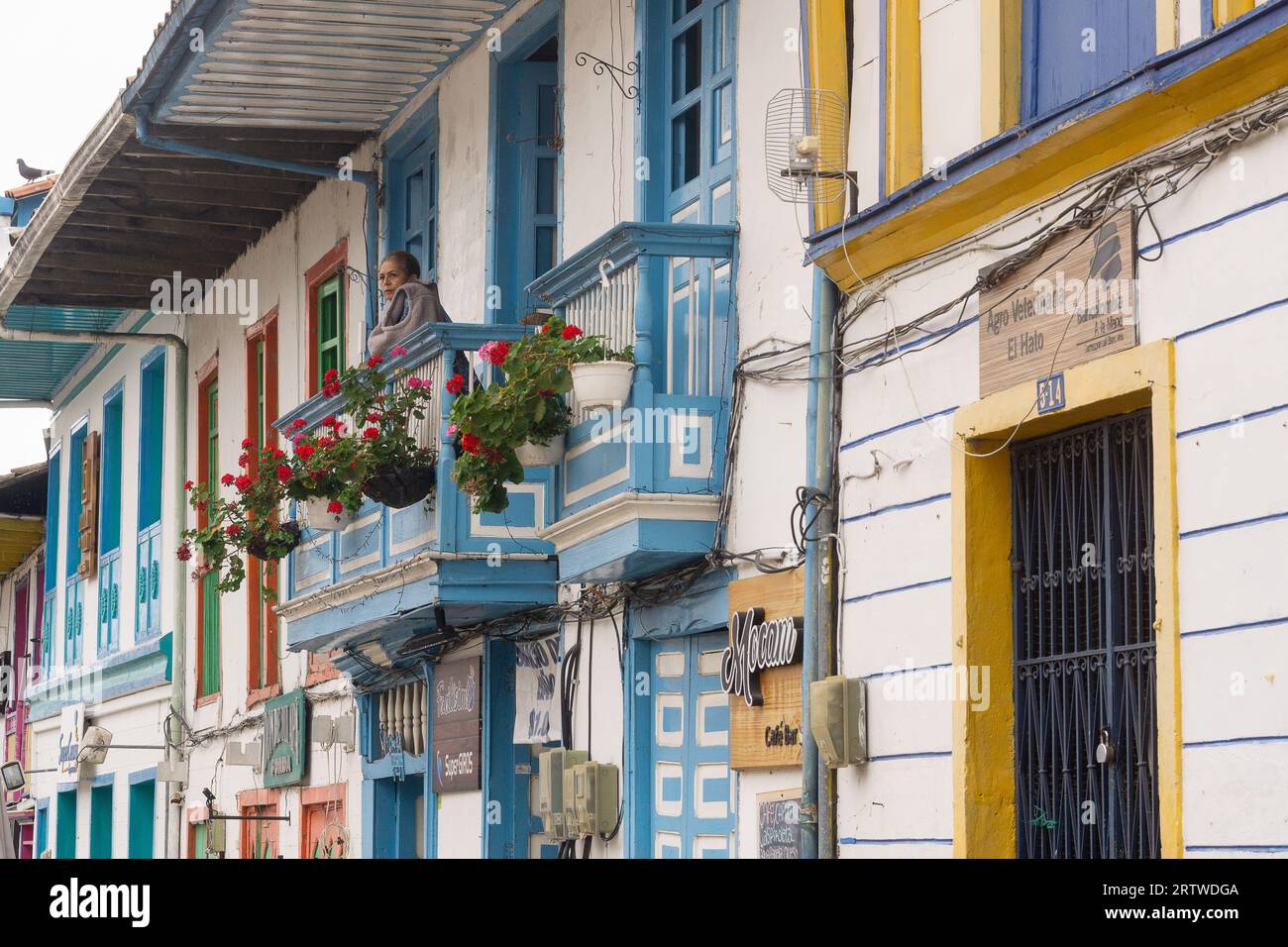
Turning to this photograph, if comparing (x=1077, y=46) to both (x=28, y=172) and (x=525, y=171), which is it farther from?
(x=28, y=172)

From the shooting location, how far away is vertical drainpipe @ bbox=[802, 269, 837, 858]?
7.97m

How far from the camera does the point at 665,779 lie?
31.8ft

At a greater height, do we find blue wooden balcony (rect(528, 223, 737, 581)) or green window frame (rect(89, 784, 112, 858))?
blue wooden balcony (rect(528, 223, 737, 581))

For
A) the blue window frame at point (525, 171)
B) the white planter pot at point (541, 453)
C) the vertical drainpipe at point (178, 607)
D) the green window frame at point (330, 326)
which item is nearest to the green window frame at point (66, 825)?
the vertical drainpipe at point (178, 607)

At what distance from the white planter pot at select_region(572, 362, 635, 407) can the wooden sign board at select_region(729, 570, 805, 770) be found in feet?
3.07

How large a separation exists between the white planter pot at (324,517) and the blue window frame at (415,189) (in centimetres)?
193

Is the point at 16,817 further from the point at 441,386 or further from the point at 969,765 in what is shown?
the point at 969,765

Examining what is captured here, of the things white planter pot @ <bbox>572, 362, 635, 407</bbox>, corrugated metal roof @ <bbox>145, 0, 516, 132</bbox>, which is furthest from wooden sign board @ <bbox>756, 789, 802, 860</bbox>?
corrugated metal roof @ <bbox>145, 0, 516, 132</bbox>

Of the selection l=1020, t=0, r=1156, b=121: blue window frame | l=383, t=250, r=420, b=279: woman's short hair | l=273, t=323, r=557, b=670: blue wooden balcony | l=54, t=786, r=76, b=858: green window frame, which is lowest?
l=54, t=786, r=76, b=858: green window frame

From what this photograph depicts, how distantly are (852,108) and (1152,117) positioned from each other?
7.38ft

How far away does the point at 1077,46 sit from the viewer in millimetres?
6855

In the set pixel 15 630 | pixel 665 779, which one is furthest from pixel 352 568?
pixel 15 630

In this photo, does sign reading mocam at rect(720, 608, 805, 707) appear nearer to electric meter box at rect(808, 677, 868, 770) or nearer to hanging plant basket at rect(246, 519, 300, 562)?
electric meter box at rect(808, 677, 868, 770)

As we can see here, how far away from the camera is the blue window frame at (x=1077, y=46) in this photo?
255 inches
